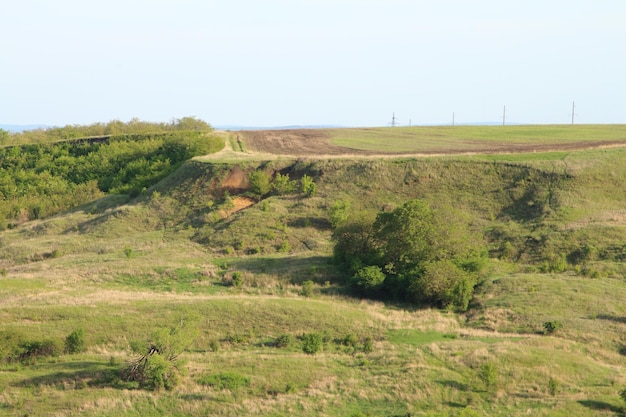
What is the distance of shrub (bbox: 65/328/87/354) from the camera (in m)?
32.0

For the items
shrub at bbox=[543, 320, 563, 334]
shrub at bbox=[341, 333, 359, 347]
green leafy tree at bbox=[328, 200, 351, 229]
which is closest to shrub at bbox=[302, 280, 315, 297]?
shrub at bbox=[341, 333, 359, 347]

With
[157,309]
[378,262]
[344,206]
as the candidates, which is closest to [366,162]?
[344,206]

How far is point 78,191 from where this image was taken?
78.6m

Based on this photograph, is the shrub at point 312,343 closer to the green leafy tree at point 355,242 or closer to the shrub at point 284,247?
the green leafy tree at point 355,242

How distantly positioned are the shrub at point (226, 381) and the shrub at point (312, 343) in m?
4.64

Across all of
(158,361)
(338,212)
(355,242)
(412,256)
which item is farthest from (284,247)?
(158,361)

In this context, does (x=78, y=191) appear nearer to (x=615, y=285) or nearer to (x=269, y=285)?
(x=269, y=285)

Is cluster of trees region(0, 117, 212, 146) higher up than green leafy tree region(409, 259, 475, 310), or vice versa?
cluster of trees region(0, 117, 212, 146)

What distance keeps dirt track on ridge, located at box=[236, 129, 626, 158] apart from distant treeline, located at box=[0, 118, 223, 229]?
6234mm

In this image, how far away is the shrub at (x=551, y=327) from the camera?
111 ft

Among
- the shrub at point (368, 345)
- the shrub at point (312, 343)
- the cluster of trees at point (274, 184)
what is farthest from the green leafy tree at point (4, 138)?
the shrub at point (368, 345)

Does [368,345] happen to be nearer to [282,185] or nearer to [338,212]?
[338,212]

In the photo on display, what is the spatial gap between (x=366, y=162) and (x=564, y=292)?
26741 mm

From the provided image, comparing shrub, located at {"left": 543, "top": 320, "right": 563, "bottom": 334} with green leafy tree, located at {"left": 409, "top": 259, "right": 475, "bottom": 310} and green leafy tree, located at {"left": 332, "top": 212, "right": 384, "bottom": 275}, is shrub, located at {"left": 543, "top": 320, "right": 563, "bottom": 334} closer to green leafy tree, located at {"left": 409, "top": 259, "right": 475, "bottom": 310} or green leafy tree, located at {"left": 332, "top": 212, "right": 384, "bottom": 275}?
green leafy tree, located at {"left": 409, "top": 259, "right": 475, "bottom": 310}
